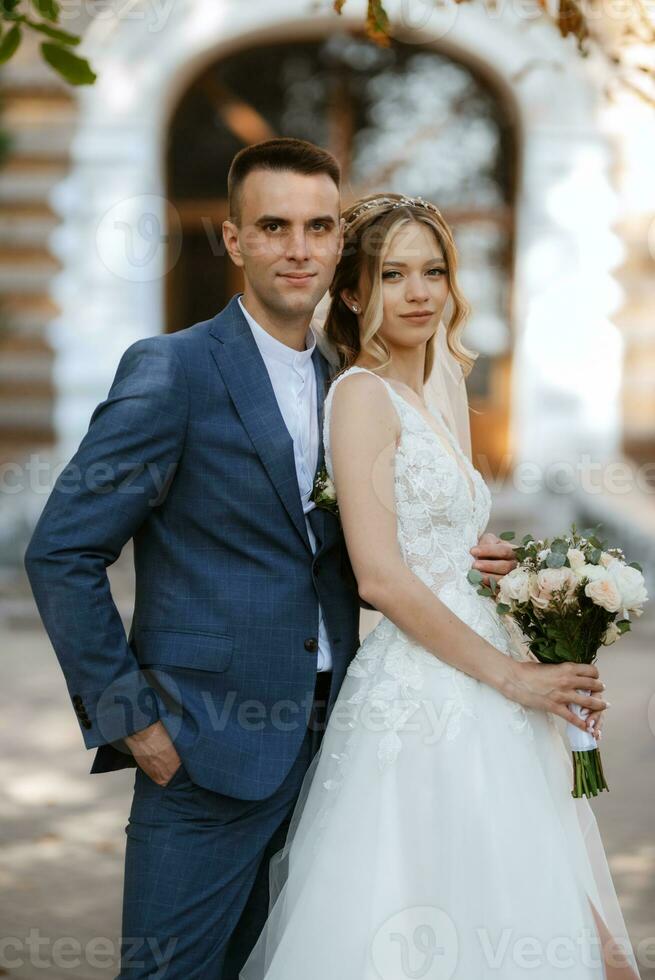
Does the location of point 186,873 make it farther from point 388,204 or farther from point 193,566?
point 388,204

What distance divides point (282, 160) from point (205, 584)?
105 centimetres

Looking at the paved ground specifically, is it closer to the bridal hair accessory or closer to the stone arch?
the bridal hair accessory

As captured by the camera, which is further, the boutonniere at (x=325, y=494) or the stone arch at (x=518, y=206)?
the stone arch at (x=518, y=206)

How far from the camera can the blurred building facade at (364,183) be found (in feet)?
34.8

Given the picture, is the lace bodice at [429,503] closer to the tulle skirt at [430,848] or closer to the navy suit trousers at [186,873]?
the tulle skirt at [430,848]

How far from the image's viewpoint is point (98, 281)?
10.8 m

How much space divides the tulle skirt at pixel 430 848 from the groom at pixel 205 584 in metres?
0.12

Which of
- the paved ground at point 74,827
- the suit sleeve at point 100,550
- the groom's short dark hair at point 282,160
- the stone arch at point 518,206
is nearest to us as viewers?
the suit sleeve at point 100,550

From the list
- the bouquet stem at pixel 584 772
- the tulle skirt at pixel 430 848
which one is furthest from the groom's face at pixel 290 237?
the bouquet stem at pixel 584 772

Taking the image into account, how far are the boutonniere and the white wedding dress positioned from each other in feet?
0.36

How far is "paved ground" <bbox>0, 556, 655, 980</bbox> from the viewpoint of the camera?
430 centimetres

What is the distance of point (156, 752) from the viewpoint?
272 centimetres

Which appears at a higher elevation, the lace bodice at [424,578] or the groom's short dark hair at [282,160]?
the groom's short dark hair at [282,160]

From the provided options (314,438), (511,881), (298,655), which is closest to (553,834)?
(511,881)
